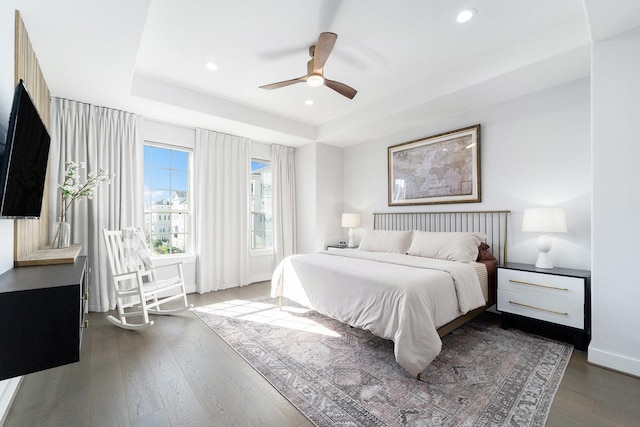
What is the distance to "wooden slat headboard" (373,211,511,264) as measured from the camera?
11.2ft

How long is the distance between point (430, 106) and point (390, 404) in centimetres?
322

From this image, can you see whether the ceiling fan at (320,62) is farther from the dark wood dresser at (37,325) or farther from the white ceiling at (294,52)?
the dark wood dresser at (37,325)

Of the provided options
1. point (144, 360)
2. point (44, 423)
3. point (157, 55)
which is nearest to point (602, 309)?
point (144, 360)

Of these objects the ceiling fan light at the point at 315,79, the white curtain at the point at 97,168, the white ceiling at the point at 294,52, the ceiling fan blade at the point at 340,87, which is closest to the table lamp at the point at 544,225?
the white ceiling at the point at 294,52

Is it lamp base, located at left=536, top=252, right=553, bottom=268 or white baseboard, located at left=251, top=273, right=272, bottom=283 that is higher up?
lamp base, located at left=536, top=252, right=553, bottom=268

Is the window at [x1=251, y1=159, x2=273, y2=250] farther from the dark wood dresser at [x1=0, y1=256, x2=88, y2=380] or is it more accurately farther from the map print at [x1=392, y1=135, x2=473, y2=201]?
the dark wood dresser at [x1=0, y1=256, x2=88, y2=380]

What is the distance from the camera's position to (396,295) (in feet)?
7.02

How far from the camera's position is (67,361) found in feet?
4.28

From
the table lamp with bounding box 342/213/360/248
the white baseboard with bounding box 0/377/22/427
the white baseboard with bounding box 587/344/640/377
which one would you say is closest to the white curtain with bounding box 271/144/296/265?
the table lamp with bounding box 342/213/360/248

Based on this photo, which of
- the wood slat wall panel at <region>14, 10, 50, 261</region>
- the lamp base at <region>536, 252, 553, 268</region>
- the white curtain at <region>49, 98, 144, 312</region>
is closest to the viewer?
the wood slat wall panel at <region>14, 10, 50, 261</region>

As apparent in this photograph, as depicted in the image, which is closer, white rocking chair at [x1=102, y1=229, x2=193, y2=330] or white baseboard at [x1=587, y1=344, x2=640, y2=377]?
white baseboard at [x1=587, y1=344, x2=640, y2=377]

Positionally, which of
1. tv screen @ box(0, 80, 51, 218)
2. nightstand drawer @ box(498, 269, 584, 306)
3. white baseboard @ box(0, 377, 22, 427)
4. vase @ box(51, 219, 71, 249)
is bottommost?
white baseboard @ box(0, 377, 22, 427)

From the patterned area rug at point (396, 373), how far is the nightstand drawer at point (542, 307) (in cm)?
22

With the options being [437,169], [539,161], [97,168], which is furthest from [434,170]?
[97,168]
